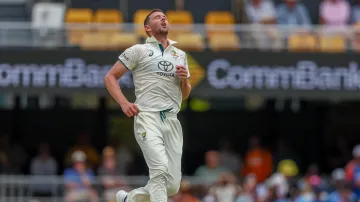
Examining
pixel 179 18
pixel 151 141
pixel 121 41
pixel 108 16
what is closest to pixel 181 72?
pixel 151 141

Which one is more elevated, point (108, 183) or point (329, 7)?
point (329, 7)

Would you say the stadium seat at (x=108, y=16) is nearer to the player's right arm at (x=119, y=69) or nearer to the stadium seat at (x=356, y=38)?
the stadium seat at (x=356, y=38)

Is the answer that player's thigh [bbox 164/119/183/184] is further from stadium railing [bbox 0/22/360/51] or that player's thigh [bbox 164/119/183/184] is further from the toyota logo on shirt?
stadium railing [bbox 0/22/360/51]

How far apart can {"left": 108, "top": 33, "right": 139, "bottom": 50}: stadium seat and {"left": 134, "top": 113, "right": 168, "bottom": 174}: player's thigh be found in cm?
936

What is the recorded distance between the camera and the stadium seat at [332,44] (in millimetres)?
20922

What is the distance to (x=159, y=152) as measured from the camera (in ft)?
35.6

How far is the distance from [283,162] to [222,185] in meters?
2.24

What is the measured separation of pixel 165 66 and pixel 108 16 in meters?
11.3

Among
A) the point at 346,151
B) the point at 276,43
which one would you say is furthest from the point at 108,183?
the point at 346,151

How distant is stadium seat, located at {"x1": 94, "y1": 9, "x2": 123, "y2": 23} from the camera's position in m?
22.1

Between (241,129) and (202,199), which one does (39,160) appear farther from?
(241,129)

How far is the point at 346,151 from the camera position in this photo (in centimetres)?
2281

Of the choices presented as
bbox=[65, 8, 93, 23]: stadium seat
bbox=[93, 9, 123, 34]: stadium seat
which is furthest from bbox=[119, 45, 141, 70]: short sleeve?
bbox=[65, 8, 93, 23]: stadium seat

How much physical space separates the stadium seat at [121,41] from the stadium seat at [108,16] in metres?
1.33
